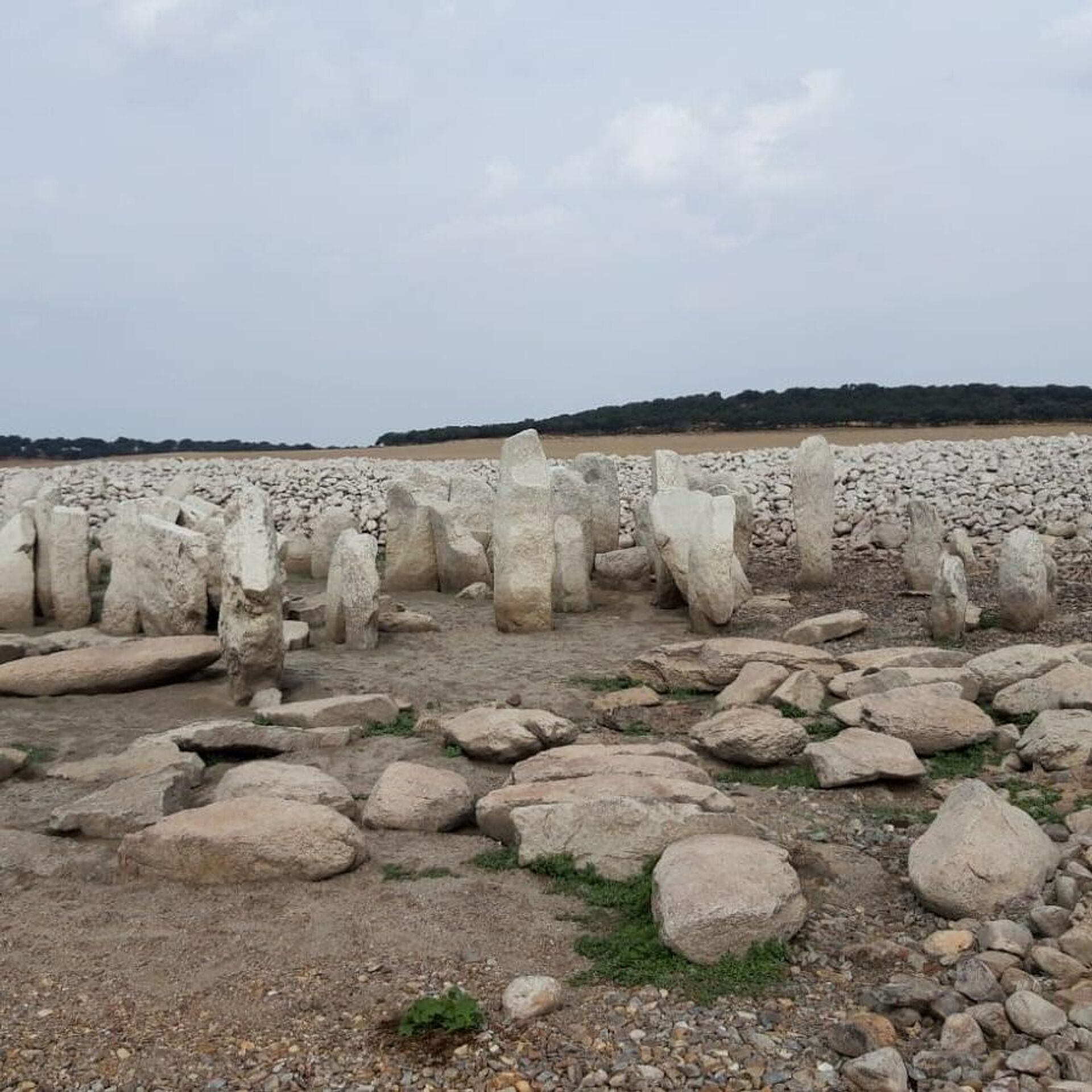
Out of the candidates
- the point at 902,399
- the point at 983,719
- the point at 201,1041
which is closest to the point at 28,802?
the point at 201,1041

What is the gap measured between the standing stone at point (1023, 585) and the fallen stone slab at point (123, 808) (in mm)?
8555

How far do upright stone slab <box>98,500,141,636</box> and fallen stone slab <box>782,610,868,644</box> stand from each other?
701cm

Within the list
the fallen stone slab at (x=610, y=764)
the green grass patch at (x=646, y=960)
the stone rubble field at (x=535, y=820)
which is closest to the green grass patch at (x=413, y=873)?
the stone rubble field at (x=535, y=820)

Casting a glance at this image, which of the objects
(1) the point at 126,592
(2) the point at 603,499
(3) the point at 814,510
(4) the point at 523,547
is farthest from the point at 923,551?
(1) the point at 126,592

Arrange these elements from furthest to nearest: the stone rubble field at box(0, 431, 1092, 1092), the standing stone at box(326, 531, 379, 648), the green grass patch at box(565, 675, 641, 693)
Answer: the standing stone at box(326, 531, 379, 648), the green grass patch at box(565, 675, 641, 693), the stone rubble field at box(0, 431, 1092, 1092)

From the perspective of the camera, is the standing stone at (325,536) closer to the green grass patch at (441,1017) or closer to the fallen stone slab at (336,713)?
the fallen stone slab at (336,713)

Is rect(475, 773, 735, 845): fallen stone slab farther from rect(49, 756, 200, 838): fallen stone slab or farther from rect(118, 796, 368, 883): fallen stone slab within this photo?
rect(49, 756, 200, 838): fallen stone slab

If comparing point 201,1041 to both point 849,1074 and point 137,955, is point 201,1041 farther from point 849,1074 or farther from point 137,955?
point 849,1074

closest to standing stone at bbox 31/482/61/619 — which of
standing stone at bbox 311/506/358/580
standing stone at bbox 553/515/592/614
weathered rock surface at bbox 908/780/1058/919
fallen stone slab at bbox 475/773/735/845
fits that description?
standing stone at bbox 311/506/358/580

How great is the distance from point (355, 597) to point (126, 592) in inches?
108

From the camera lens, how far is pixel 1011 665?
875 centimetres

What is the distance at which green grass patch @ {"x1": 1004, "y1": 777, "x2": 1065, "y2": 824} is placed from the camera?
5.90 meters

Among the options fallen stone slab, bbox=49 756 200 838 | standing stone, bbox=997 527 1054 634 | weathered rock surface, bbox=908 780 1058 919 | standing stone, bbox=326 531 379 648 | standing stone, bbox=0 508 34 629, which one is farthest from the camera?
standing stone, bbox=0 508 34 629

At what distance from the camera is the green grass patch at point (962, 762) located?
700cm
